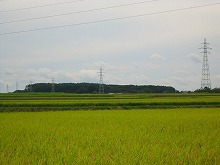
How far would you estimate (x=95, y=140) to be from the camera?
8234 mm

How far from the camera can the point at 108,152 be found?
6383 mm

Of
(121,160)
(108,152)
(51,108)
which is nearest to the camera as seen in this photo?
(121,160)

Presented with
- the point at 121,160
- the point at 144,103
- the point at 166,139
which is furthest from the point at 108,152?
the point at 144,103

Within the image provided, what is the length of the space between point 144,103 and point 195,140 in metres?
23.3

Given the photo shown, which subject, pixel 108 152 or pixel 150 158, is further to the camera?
pixel 108 152

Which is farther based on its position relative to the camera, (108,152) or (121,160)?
(108,152)

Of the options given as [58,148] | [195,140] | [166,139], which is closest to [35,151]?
[58,148]

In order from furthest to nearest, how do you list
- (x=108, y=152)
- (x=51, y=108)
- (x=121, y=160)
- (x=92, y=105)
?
(x=92, y=105)
(x=51, y=108)
(x=108, y=152)
(x=121, y=160)

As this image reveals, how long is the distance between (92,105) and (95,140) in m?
22.0

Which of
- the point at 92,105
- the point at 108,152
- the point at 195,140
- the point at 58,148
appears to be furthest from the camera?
the point at 92,105

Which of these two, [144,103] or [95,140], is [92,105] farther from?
[95,140]

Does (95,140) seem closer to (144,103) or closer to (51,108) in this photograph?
(51,108)

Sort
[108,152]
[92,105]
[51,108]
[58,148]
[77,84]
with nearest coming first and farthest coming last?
[108,152]
[58,148]
[51,108]
[92,105]
[77,84]

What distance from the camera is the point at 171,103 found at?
3138cm
